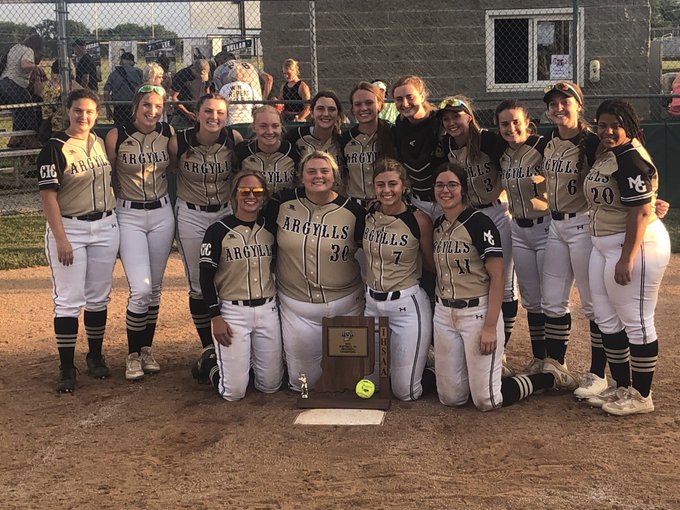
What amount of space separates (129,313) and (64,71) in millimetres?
4887

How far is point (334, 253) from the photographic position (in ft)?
16.9

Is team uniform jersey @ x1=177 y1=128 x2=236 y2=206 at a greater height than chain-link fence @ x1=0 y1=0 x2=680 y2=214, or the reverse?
chain-link fence @ x1=0 y1=0 x2=680 y2=214

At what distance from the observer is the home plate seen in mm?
4738

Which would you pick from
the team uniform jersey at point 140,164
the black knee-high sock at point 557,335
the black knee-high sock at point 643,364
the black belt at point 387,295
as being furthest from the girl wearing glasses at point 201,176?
the black knee-high sock at point 643,364

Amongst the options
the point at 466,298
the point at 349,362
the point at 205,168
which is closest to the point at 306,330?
the point at 349,362

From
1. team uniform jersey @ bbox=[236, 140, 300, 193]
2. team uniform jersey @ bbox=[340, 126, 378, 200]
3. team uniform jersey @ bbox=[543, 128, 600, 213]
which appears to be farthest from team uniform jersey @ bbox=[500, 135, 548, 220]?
team uniform jersey @ bbox=[236, 140, 300, 193]

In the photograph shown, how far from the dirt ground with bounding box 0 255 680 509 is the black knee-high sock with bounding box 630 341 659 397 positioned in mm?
162

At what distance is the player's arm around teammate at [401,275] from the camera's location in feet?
16.4

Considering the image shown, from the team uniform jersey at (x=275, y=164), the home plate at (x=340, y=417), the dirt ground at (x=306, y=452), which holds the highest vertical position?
the team uniform jersey at (x=275, y=164)

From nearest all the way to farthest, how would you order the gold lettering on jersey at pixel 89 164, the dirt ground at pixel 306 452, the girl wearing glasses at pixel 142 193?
the dirt ground at pixel 306 452 → the gold lettering on jersey at pixel 89 164 → the girl wearing glasses at pixel 142 193

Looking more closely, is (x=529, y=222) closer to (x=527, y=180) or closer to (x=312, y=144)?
(x=527, y=180)

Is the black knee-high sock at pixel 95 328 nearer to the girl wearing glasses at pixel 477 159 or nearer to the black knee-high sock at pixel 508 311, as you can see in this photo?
the girl wearing glasses at pixel 477 159

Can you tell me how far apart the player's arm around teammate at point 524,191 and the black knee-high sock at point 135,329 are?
2341 mm

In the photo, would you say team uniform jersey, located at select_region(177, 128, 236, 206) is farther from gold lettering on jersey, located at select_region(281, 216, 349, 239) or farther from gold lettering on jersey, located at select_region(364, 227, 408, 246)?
gold lettering on jersey, located at select_region(364, 227, 408, 246)
